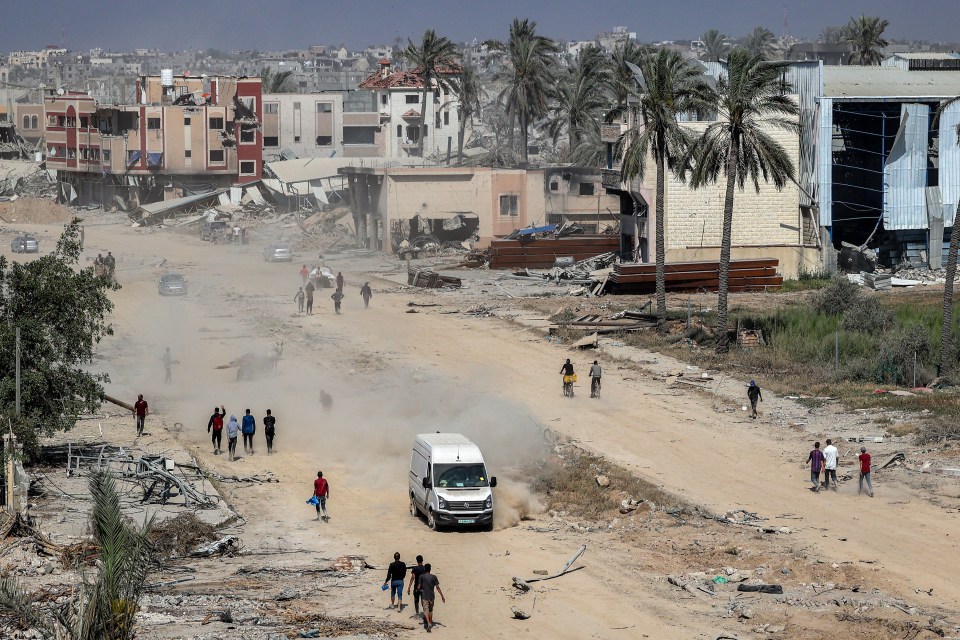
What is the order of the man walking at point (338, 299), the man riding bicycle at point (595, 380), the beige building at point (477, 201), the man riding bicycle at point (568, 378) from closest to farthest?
the man riding bicycle at point (595, 380) → the man riding bicycle at point (568, 378) → the man walking at point (338, 299) → the beige building at point (477, 201)

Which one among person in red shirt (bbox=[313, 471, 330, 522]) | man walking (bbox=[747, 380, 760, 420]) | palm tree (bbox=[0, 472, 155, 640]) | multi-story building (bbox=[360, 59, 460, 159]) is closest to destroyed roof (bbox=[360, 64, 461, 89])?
multi-story building (bbox=[360, 59, 460, 159])

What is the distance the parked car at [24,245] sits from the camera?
79312 mm

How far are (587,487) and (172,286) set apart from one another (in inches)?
1417

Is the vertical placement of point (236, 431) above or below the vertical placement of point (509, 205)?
below

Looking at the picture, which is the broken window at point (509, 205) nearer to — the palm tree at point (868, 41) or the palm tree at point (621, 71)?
the palm tree at point (621, 71)

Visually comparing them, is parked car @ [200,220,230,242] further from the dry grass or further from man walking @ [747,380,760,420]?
the dry grass

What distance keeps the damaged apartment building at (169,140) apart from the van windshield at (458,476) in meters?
82.0

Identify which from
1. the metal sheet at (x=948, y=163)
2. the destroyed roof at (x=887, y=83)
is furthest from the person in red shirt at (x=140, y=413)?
the metal sheet at (x=948, y=163)

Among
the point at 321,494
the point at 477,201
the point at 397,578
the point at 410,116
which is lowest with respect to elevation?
the point at 397,578

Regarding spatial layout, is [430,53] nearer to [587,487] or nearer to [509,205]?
[509,205]

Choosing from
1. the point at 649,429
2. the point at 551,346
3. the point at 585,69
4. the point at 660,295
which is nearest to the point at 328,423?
the point at 649,429

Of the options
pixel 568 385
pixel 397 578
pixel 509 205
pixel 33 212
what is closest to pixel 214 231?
pixel 509 205

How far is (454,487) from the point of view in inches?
966

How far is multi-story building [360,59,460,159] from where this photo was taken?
12019 cm
